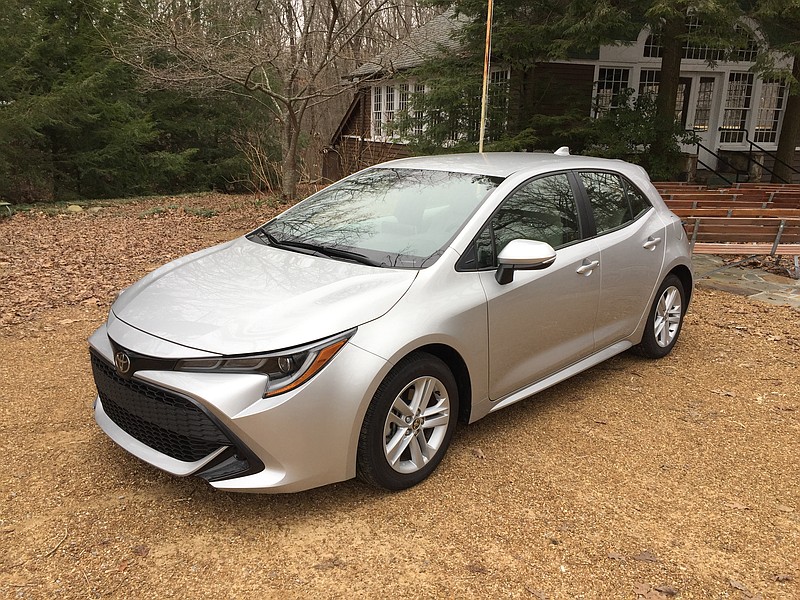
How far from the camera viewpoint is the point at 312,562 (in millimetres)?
2777

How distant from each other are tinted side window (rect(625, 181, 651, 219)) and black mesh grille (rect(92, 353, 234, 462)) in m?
3.42

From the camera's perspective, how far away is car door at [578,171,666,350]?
4.37 meters

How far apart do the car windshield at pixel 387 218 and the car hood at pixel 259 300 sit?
179mm

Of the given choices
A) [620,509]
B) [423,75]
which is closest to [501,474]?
[620,509]

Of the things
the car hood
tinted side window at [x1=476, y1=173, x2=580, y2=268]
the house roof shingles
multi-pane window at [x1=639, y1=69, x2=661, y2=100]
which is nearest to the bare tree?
the house roof shingles

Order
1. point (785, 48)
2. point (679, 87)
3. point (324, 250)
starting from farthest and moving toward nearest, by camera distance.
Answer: point (679, 87) → point (785, 48) → point (324, 250)

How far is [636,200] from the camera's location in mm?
4863

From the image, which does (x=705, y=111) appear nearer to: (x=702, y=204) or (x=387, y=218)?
(x=702, y=204)

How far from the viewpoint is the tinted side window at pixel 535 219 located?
365 centimetres

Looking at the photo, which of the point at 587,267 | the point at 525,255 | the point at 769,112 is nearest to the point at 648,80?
the point at 769,112

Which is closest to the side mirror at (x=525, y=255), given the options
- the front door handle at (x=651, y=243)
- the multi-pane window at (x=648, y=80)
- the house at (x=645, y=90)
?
the front door handle at (x=651, y=243)

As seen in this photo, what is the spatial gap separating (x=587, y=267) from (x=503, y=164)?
87cm

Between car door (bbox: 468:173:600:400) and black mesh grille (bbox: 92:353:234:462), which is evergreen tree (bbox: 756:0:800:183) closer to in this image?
car door (bbox: 468:173:600:400)

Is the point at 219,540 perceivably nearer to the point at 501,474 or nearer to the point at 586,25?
the point at 501,474
